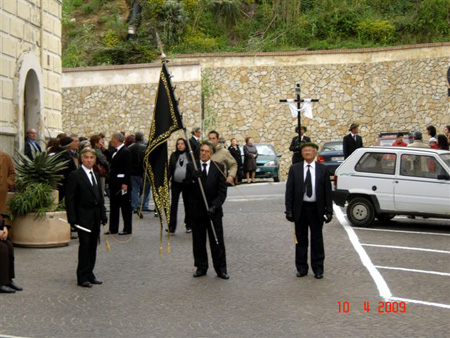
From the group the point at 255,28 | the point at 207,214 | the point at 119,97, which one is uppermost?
the point at 255,28

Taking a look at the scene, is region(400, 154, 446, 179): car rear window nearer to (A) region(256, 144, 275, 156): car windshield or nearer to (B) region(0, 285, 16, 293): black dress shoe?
(B) region(0, 285, 16, 293): black dress shoe

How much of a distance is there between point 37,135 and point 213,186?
8974 millimetres

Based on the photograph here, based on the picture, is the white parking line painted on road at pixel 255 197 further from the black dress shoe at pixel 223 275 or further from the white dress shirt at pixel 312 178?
the black dress shoe at pixel 223 275

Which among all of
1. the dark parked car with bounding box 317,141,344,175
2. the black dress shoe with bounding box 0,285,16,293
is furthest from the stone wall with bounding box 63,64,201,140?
the black dress shoe with bounding box 0,285,16,293

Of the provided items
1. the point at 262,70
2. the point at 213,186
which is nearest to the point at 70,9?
the point at 262,70

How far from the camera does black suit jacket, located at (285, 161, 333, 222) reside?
1182cm

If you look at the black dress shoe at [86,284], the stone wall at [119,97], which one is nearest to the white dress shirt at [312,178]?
the black dress shoe at [86,284]

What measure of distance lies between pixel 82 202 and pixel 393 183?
7.39m

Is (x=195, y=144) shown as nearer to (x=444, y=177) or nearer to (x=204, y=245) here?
(x=444, y=177)

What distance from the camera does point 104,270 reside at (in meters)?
12.5

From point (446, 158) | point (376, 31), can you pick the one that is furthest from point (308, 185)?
point (376, 31)

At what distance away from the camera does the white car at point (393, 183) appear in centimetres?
1631

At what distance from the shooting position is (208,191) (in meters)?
11.9

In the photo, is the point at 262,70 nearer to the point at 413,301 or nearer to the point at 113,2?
the point at 113,2
